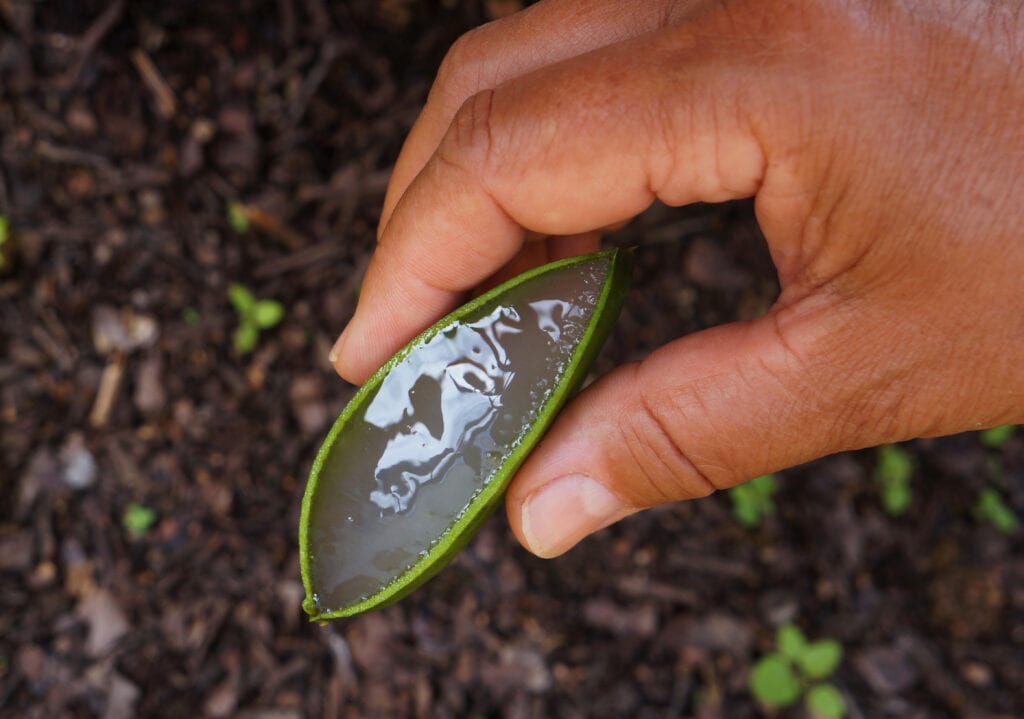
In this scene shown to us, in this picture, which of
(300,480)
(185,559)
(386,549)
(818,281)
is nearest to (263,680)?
(185,559)

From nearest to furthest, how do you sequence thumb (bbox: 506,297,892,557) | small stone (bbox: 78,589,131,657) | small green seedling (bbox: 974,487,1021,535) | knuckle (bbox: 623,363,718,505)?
thumb (bbox: 506,297,892,557)
knuckle (bbox: 623,363,718,505)
small stone (bbox: 78,589,131,657)
small green seedling (bbox: 974,487,1021,535)

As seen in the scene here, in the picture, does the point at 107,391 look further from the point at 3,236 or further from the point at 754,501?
the point at 754,501

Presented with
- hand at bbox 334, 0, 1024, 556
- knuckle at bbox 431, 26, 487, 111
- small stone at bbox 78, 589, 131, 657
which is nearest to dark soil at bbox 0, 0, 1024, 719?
small stone at bbox 78, 589, 131, 657

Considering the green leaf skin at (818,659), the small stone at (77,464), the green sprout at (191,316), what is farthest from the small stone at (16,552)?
the green leaf skin at (818,659)

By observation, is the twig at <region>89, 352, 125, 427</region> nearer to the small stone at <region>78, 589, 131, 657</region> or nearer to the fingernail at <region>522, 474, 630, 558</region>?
the small stone at <region>78, 589, 131, 657</region>

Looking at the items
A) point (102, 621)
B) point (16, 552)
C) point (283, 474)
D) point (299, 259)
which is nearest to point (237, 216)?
point (299, 259)

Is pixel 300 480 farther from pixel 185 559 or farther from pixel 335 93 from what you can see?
pixel 335 93

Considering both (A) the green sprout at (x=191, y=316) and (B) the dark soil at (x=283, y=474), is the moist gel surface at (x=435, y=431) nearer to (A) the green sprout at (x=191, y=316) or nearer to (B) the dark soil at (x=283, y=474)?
(B) the dark soil at (x=283, y=474)
